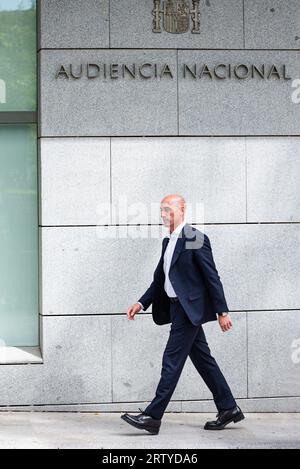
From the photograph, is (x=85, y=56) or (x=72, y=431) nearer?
(x=72, y=431)

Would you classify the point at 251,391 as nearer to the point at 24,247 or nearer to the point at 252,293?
the point at 252,293

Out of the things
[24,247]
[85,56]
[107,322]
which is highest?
[85,56]

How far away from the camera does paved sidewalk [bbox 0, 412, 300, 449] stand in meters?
9.34

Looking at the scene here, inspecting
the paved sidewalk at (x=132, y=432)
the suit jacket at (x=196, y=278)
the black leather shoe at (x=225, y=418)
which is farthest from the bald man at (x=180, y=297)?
the black leather shoe at (x=225, y=418)

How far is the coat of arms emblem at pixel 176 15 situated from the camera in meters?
10.9

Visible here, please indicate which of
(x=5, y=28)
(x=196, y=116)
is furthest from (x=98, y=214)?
(x=5, y=28)

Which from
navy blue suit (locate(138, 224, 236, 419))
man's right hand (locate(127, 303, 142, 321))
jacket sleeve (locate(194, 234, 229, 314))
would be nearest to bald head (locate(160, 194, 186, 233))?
navy blue suit (locate(138, 224, 236, 419))

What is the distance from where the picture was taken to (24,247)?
1112 cm

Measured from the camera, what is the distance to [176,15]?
10898mm

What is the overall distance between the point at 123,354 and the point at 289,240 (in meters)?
2.11

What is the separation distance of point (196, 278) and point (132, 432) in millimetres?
1602

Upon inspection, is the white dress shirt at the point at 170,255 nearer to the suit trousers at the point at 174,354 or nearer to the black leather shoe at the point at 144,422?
the suit trousers at the point at 174,354

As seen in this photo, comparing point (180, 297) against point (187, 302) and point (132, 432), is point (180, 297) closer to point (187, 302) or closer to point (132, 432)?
point (187, 302)

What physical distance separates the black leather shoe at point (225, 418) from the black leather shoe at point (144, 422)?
67cm
